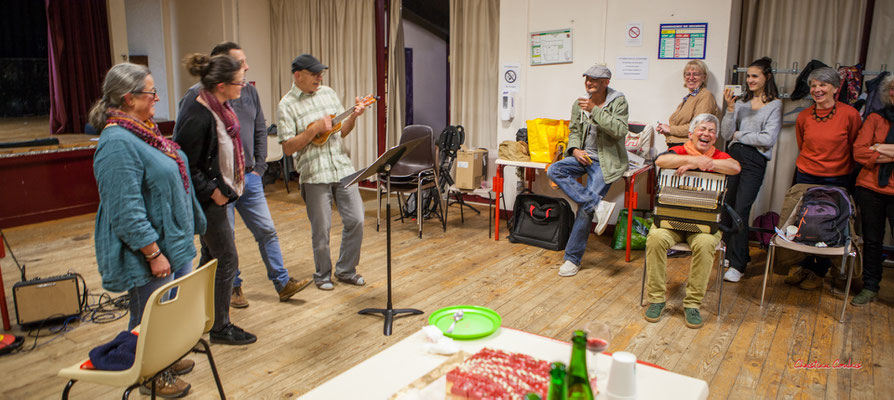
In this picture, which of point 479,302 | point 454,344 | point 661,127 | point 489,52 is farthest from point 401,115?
point 454,344

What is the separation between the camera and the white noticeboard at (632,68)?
490 cm

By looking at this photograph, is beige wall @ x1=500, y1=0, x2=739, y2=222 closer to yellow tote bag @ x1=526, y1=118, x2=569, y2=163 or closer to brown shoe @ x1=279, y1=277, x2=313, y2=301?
yellow tote bag @ x1=526, y1=118, x2=569, y2=163

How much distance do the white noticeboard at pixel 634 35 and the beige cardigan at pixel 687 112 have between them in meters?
0.70

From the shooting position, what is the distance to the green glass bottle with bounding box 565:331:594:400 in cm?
125

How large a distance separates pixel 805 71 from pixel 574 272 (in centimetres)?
222

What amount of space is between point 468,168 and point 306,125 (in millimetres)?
2484

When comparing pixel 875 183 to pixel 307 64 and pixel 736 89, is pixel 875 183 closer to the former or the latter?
pixel 736 89

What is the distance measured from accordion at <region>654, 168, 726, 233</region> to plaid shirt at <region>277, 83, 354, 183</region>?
1949mm

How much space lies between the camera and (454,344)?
66.9 inches

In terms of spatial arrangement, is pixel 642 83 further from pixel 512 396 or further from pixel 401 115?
pixel 512 396

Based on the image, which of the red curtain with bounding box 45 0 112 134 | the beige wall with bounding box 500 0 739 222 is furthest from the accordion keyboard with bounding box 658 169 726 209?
the red curtain with bounding box 45 0 112 134

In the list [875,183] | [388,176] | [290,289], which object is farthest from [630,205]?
[290,289]

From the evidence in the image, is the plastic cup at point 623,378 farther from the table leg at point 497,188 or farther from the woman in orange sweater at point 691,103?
the table leg at point 497,188
